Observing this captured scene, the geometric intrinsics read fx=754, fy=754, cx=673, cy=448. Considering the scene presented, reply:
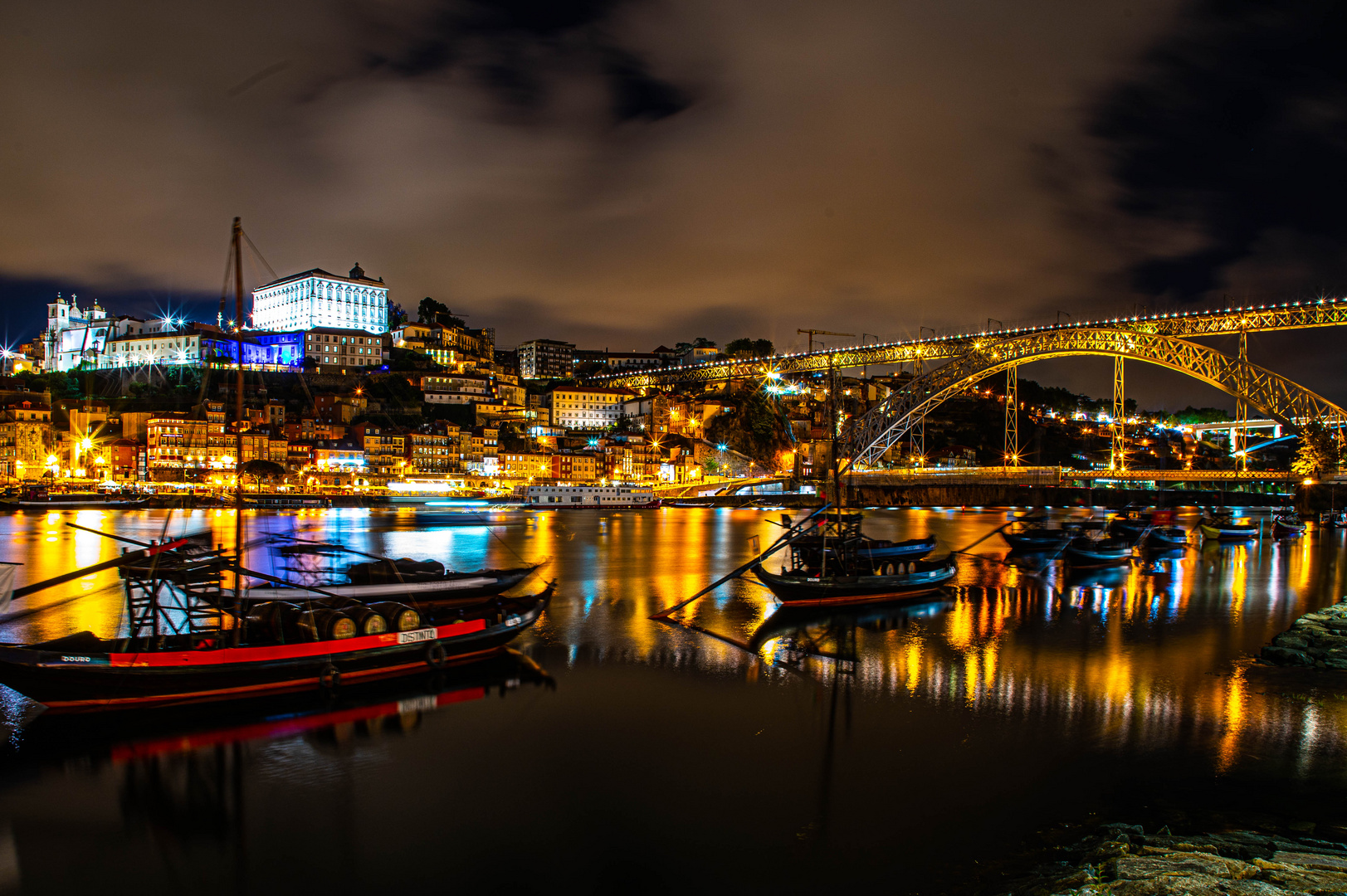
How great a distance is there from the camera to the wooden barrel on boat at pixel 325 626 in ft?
29.2

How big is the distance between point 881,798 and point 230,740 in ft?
21.1

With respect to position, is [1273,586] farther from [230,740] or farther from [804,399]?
[804,399]

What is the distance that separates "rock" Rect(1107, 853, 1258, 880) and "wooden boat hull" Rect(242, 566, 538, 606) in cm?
965

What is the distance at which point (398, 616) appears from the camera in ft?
31.3

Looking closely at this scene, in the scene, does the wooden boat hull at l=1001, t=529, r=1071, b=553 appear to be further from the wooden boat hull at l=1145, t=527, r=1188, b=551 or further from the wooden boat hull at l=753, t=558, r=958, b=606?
the wooden boat hull at l=753, t=558, r=958, b=606

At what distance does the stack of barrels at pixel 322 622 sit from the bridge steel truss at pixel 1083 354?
3124cm

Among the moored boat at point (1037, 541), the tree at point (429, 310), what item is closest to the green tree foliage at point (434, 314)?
the tree at point (429, 310)

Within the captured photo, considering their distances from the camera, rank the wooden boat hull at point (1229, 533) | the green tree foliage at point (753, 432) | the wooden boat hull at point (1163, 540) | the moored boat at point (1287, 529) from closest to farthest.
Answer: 1. the wooden boat hull at point (1163, 540)
2. the wooden boat hull at point (1229, 533)
3. the moored boat at point (1287, 529)
4. the green tree foliage at point (753, 432)

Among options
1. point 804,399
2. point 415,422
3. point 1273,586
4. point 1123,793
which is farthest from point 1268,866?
point 804,399

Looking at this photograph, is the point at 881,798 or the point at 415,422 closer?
the point at 881,798

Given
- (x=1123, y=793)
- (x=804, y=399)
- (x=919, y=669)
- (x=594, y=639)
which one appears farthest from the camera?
(x=804, y=399)

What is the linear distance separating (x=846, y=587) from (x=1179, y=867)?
950 cm

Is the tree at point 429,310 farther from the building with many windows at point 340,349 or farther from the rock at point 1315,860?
the rock at point 1315,860

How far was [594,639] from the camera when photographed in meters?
12.2
